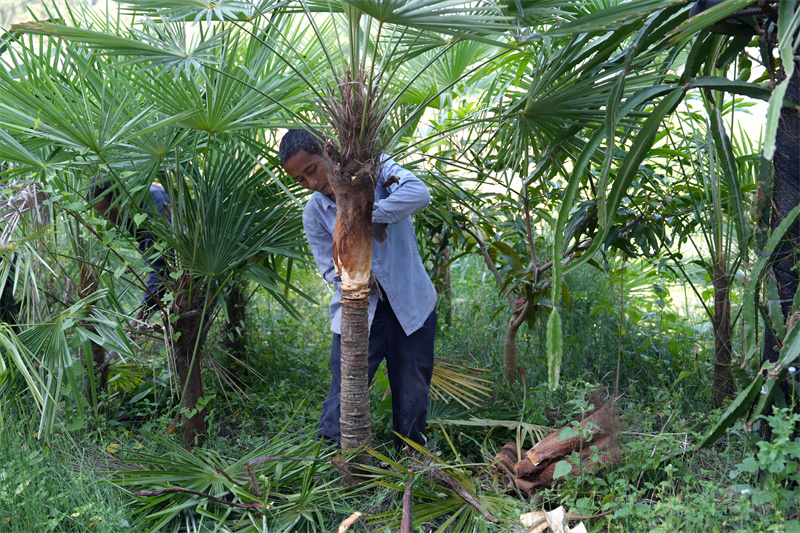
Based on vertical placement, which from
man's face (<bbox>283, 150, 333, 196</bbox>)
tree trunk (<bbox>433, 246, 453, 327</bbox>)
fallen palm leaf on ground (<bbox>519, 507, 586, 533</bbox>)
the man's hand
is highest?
man's face (<bbox>283, 150, 333, 196</bbox>)

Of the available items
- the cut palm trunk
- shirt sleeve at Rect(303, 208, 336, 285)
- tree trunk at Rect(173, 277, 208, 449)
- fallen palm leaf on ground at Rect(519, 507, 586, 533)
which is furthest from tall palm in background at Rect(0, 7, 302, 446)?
fallen palm leaf on ground at Rect(519, 507, 586, 533)

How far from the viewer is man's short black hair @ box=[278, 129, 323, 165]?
8.55 ft

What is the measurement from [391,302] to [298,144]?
30.5 inches

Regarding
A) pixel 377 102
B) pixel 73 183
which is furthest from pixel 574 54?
pixel 73 183

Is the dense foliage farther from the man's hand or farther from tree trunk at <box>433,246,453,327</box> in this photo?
Result: tree trunk at <box>433,246,453,327</box>

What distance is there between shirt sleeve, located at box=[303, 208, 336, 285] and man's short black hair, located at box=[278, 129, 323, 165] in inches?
12.3

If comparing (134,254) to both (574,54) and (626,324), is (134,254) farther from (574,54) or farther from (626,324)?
(574,54)

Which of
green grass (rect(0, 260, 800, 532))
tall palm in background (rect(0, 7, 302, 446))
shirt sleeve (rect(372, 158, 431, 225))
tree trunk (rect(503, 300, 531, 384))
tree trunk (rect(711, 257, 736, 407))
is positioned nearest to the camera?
green grass (rect(0, 260, 800, 532))

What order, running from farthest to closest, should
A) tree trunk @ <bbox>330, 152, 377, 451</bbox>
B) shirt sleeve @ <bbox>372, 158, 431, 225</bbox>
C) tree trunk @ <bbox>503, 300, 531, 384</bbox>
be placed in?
tree trunk @ <bbox>503, 300, 531, 384</bbox>, shirt sleeve @ <bbox>372, 158, 431, 225</bbox>, tree trunk @ <bbox>330, 152, 377, 451</bbox>

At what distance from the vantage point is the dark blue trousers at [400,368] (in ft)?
9.35

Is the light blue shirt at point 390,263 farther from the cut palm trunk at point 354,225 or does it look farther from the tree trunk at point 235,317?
the tree trunk at point 235,317

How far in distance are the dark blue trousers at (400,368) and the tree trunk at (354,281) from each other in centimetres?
29

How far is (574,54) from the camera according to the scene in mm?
2361

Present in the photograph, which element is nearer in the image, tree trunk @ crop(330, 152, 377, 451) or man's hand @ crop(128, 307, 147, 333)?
tree trunk @ crop(330, 152, 377, 451)
